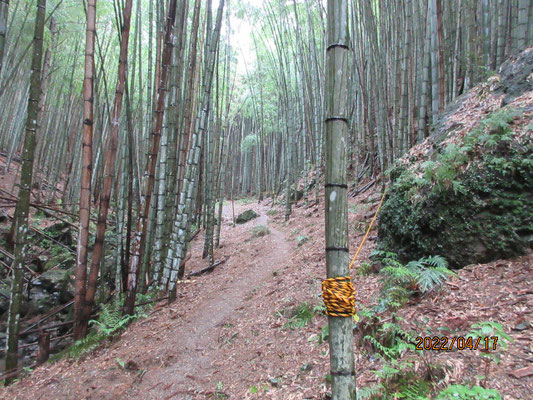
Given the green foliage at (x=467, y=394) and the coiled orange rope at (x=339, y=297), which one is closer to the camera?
the coiled orange rope at (x=339, y=297)

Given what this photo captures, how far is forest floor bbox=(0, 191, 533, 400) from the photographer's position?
1637mm

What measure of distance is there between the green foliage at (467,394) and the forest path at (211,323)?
1532 mm

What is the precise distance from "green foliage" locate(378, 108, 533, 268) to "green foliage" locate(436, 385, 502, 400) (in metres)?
1.26

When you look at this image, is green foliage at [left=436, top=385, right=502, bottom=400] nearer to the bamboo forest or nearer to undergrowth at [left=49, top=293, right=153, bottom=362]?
the bamboo forest

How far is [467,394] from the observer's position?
4.04 ft

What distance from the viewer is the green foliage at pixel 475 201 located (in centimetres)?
216

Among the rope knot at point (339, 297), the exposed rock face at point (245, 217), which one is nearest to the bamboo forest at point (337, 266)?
the rope knot at point (339, 297)

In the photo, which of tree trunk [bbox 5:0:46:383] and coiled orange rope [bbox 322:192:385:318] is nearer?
coiled orange rope [bbox 322:192:385:318]

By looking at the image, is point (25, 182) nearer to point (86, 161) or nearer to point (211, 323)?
point (86, 161)

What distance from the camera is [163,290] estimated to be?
4.11 metres

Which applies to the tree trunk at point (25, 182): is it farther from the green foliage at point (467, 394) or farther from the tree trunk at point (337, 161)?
the green foliage at point (467, 394)

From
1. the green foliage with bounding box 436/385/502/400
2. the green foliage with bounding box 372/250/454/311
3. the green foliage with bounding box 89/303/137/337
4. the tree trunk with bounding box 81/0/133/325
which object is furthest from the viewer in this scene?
the green foliage with bounding box 89/303/137/337
